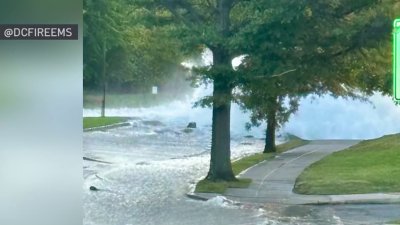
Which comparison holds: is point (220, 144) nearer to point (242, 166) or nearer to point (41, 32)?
point (242, 166)

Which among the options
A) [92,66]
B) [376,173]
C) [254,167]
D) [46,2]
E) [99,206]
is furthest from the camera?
[376,173]

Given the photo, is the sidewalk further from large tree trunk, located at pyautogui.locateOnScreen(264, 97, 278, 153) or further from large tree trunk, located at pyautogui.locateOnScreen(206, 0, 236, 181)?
large tree trunk, located at pyautogui.locateOnScreen(206, 0, 236, 181)

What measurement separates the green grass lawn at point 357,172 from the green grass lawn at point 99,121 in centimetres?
367

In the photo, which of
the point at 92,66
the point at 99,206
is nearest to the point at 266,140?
the point at 99,206

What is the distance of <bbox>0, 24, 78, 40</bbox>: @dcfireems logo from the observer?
4738mm

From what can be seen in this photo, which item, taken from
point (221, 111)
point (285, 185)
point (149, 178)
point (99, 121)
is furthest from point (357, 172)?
point (99, 121)

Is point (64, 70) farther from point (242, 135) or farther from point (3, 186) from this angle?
point (242, 135)

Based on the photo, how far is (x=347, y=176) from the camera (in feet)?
43.5

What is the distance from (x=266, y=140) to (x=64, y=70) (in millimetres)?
7456

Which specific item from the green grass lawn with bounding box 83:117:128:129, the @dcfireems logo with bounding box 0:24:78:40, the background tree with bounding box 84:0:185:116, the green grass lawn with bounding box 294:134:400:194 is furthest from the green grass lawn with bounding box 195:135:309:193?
the @dcfireems logo with bounding box 0:24:78:40

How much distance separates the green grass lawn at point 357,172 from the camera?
12109 mm

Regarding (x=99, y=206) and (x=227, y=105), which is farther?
(x=227, y=105)

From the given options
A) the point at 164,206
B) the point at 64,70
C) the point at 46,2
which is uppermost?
the point at 46,2

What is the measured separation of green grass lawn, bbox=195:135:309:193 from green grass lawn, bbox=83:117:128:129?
9.79ft
